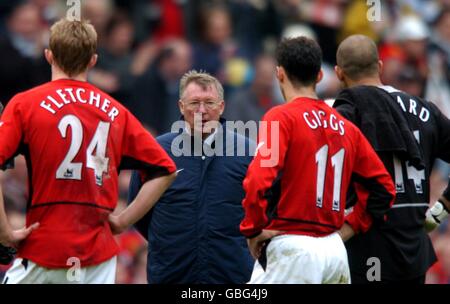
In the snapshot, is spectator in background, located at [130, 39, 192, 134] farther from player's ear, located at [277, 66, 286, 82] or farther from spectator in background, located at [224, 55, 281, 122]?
player's ear, located at [277, 66, 286, 82]

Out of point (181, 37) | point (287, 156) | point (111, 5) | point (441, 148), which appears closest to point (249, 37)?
point (181, 37)

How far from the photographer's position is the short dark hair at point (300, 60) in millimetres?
6926

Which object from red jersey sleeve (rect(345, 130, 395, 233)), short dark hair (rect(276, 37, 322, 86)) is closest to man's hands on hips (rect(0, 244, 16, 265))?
short dark hair (rect(276, 37, 322, 86))

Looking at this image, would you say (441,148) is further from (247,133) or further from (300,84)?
(247,133)

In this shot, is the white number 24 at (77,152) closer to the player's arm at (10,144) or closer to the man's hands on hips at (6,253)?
the player's arm at (10,144)

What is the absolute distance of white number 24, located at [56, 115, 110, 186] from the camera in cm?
634

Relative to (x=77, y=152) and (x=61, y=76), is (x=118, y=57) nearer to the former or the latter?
(x=61, y=76)

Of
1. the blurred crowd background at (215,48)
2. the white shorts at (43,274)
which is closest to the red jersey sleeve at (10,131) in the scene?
the white shorts at (43,274)

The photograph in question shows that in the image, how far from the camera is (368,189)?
719cm

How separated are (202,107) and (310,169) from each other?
4.08ft

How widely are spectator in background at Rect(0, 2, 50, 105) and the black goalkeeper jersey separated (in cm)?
493

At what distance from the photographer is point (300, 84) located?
6969mm

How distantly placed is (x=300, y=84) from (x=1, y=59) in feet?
17.7

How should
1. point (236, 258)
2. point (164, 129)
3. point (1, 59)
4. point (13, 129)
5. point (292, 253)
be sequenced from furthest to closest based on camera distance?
point (164, 129), point (1, 59), point (236, 258), point (292, 253), point (13, 129)
